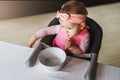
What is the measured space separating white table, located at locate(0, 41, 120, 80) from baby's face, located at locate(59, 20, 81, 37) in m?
0.12

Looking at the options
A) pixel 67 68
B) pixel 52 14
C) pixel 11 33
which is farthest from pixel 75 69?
pixel 52 14

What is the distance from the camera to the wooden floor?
→ 1693mm

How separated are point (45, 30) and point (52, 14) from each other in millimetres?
1093

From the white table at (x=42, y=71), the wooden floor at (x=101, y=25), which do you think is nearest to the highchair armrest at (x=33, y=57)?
the white table at (x=42, y=71)

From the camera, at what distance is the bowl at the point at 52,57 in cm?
88

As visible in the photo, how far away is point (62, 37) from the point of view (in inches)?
37.0

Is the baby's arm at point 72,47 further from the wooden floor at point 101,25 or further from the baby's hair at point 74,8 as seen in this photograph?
the wooden floor at point 101,25

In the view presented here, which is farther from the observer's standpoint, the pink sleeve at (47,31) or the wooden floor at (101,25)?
the wooden floor at (101,25)

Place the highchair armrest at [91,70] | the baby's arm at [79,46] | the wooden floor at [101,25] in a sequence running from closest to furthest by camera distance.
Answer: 1. the highchair armrest at [91,70]
2. the baby's arm at [79,46]
3. the wooden floor at [101,25]

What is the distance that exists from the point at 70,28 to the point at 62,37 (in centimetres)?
8

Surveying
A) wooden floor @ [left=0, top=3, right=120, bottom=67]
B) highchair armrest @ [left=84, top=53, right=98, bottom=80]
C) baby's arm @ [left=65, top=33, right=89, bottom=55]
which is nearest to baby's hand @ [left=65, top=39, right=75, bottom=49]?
baby's arm @ [left=65, top=33, right=89, bottom=55]

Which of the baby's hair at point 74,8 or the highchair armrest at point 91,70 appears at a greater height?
the baby's hair at point 74,8

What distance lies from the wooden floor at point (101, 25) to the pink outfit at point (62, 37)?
0.72 metres

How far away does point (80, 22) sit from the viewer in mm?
871
